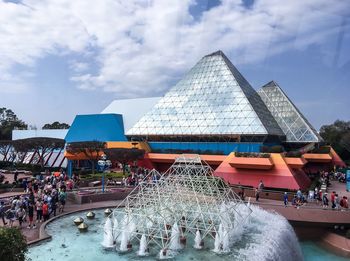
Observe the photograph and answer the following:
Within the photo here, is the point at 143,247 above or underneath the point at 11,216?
underneath

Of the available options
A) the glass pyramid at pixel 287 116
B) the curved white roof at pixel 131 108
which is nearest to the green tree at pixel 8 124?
the curved white roof at pixel 131 108

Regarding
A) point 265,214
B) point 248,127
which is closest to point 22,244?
point 265,214

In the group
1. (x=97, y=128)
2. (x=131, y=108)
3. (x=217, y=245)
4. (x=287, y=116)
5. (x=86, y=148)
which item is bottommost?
(x=217, y=245)

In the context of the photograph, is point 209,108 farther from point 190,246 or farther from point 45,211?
point 190,246

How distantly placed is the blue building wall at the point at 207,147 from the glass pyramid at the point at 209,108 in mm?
1441

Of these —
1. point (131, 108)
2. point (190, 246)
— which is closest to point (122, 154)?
point (190, 246)

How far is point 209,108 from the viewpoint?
46719 mm

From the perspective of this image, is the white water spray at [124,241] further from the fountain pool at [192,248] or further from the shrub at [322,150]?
the shrub at [322,150]

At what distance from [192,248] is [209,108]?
102 ft

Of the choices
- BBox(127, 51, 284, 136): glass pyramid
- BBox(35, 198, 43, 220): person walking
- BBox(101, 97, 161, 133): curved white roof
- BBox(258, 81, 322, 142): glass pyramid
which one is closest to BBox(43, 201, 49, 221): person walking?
BBox(35, 198, 43, 220): person walking

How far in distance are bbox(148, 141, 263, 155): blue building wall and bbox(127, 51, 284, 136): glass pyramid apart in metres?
1.44

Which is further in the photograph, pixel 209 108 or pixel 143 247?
pixel 209 108

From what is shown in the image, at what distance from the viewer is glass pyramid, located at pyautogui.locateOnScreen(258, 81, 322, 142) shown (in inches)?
2100

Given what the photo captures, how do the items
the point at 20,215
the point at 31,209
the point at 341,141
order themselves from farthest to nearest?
the point at 341,141
the point at 31,209
the point at 20,215
